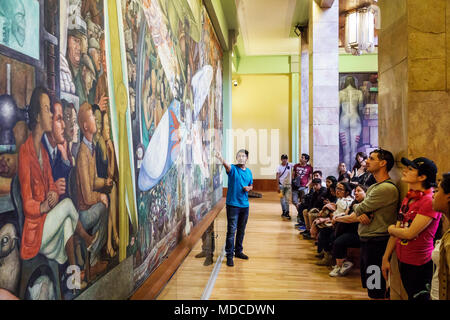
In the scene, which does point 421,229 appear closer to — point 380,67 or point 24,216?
point 380,67

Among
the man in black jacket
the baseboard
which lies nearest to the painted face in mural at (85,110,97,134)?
the baseboard

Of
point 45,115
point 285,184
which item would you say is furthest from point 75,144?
point 285,184

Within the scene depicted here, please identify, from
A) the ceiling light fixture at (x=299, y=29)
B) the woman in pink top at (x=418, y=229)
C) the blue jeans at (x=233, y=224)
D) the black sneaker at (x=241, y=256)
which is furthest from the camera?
the ceiling light fixture at (x=299, y=29)

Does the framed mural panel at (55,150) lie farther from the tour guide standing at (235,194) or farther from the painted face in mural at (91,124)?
the tour guide standing at (235,194)

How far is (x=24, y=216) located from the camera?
5.57 feet

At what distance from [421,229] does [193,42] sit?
188 inches

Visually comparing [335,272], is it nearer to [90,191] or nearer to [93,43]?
[90,191]

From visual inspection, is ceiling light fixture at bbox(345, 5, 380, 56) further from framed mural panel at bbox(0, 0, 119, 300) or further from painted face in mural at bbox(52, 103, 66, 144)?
painted face in mural at bbox(52, 103, 66, 144)

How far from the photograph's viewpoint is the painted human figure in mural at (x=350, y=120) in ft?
55.2

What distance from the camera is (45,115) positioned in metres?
1.88

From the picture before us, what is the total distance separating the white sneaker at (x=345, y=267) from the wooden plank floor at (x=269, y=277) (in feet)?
0.29

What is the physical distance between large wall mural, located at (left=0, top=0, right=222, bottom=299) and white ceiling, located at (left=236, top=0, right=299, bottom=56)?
8.11m

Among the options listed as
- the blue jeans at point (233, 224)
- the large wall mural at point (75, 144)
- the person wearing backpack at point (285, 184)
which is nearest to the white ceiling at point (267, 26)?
the person wearing backpack at point (285, 184)

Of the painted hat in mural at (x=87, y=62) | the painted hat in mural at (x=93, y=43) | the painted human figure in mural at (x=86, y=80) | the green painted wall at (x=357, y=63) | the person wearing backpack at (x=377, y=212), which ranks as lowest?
the person wearing backpack at (x=377, y=212)
